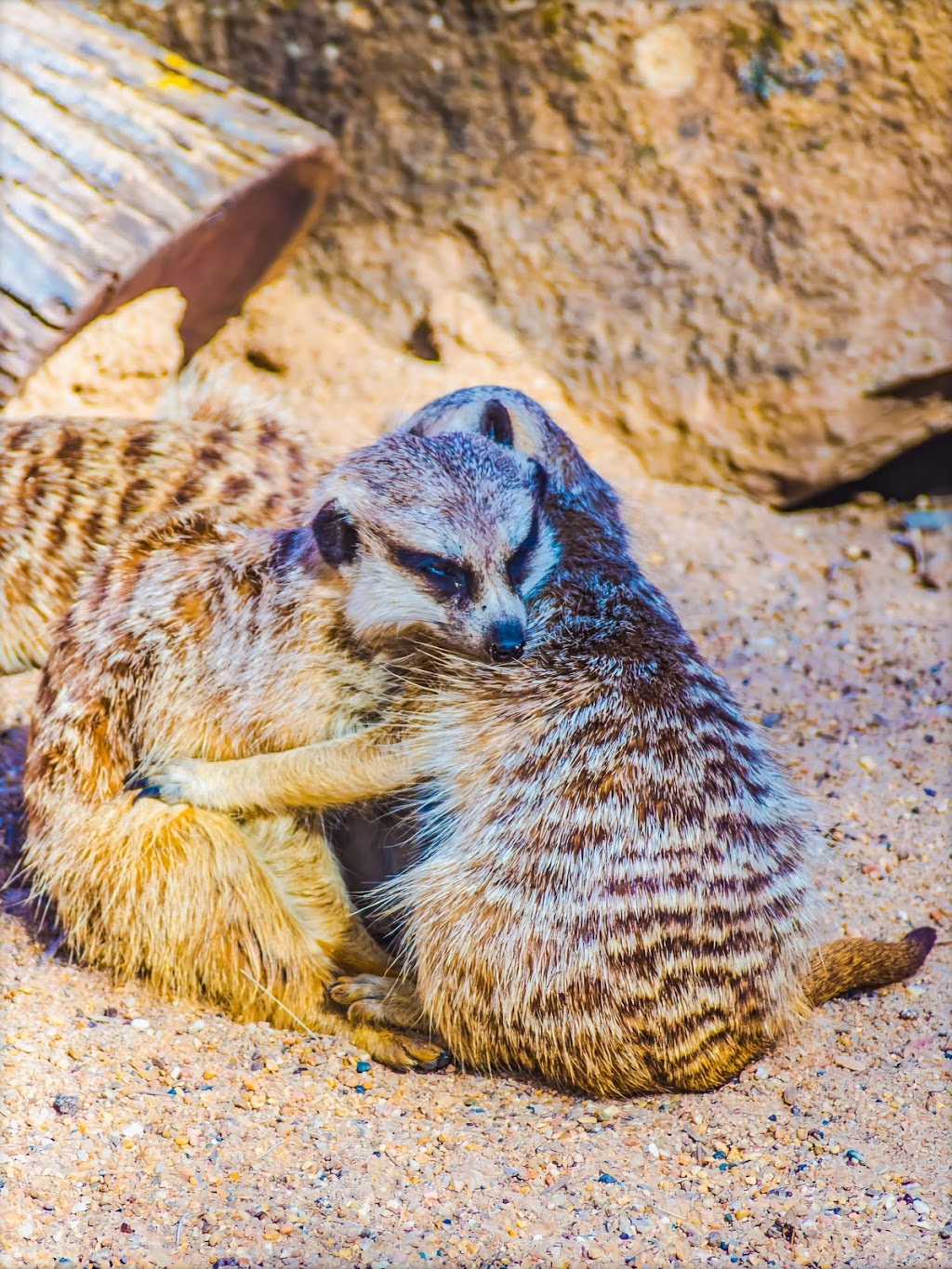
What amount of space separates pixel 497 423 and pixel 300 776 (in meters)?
1.07

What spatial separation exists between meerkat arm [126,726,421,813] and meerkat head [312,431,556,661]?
23 cm

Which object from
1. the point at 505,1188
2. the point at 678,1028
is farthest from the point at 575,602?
the point at 505,1188

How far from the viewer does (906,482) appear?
15.8 feet

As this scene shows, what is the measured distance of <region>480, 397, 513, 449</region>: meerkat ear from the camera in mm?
2959

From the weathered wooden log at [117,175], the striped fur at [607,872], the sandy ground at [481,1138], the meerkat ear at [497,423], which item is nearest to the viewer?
the sandy ground at [481,1138]

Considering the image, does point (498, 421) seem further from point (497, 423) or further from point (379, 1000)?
point (379, 1000)

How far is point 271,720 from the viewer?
2.46 meters

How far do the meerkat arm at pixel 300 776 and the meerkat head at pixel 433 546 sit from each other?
0.76 feet

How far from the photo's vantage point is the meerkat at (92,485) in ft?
11.6

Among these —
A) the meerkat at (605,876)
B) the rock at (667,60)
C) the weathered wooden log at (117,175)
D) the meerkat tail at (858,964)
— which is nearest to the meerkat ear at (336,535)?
the meerkat at (605,876)

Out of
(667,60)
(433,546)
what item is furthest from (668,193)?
(433,546)

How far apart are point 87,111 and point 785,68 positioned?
2443mm

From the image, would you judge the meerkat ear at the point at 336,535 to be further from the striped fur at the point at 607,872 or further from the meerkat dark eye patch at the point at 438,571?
the striped fur at the point at 607,872

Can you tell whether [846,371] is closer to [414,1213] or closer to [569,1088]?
[569,1088]
